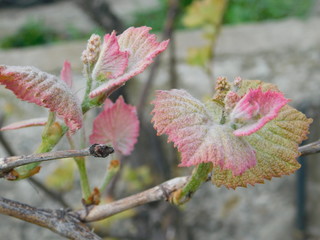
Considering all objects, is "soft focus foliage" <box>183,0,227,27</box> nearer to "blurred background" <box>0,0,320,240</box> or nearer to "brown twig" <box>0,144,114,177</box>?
"blurred background" <box>0,0,320,240</box>

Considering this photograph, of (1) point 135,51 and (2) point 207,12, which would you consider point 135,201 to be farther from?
(2) point 207,12

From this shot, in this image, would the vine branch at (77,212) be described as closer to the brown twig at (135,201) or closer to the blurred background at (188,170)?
the brown twig at (135,201)

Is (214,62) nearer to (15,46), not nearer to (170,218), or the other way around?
(170,218)

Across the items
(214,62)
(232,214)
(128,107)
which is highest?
(128,107)

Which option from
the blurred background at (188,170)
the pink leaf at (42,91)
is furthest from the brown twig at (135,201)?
the blurred background at (188,170)

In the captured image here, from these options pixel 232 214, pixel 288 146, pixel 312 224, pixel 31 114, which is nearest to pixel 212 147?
pixel 288 146

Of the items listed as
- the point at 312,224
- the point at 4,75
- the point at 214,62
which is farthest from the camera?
the point at 312,224

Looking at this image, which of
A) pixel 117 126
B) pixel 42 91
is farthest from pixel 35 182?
pixel 42 91
